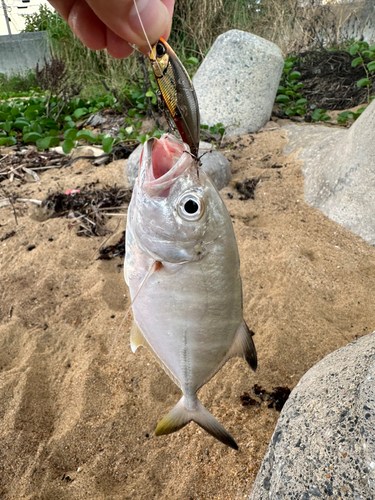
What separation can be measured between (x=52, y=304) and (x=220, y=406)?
145cm

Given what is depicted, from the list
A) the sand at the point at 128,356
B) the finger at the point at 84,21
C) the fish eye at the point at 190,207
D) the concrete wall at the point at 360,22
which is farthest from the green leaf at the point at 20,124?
the concrete wall at the point at 360,22

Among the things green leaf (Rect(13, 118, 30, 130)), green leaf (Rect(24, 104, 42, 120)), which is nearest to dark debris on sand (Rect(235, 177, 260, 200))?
green leaf (Rect(13, 118, 30, 130))

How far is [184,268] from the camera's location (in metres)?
1.15

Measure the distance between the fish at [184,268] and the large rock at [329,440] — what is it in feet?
0.71

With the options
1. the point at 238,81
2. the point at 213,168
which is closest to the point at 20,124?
the point at 238,81

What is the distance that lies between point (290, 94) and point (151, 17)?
6113mm

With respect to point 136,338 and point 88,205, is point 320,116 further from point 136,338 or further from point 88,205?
point 136,338

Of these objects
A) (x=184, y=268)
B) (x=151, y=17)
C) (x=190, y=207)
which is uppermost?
(x=151, y=17)

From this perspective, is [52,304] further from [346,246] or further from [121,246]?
[346,246]

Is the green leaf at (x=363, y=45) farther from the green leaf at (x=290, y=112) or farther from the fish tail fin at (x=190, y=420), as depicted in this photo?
the fish tail fin at (x=190, y=420)

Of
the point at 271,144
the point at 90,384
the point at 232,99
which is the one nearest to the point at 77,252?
the point at 90,384

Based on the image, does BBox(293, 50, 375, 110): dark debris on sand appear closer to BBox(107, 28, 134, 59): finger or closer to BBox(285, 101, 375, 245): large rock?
BBox(285, 101, 375, 245): large rock

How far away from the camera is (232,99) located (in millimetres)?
5465

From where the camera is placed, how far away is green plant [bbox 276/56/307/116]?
6.08 meters
